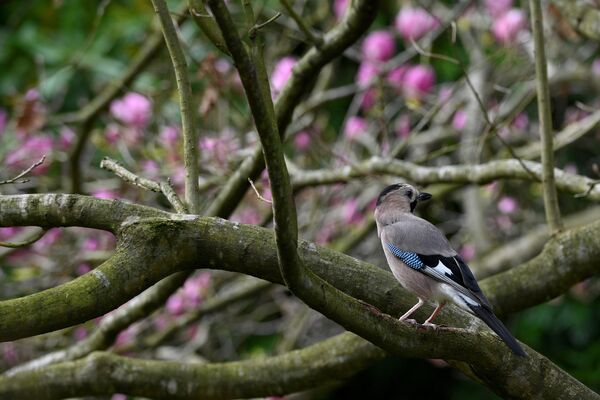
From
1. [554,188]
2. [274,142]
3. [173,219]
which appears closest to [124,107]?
[554,188]

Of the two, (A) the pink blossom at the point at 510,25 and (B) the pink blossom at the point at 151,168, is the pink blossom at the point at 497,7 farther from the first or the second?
(B) the pink blossom at the point at 151,168

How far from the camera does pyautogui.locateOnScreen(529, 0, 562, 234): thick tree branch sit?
3.71 meters

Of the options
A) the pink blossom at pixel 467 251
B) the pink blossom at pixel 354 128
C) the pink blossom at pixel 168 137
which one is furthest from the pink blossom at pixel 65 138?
the pink blossom at pixel 467 251

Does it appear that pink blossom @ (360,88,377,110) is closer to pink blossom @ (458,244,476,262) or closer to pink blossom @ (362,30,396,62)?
pink blossom @ (362,30,396,62)

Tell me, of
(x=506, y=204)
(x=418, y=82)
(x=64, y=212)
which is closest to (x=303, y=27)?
(x=64, y=212)

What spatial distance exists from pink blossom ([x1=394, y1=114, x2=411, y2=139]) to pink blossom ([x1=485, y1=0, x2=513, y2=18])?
3.27ft

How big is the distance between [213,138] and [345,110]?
2468mm

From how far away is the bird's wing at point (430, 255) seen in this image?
3197 mm

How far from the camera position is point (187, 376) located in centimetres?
364

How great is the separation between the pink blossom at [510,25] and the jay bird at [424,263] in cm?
273

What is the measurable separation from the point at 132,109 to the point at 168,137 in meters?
0.33

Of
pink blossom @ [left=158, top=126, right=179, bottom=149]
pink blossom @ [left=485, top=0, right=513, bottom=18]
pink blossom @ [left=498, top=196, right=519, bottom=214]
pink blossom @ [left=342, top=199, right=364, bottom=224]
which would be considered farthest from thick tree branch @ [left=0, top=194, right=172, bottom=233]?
pink blossom @ [left=498, top=196, right=519, bottom=214]

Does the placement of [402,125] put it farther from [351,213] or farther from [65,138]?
[65,138]

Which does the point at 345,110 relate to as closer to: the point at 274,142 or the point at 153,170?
the point at 153,170
